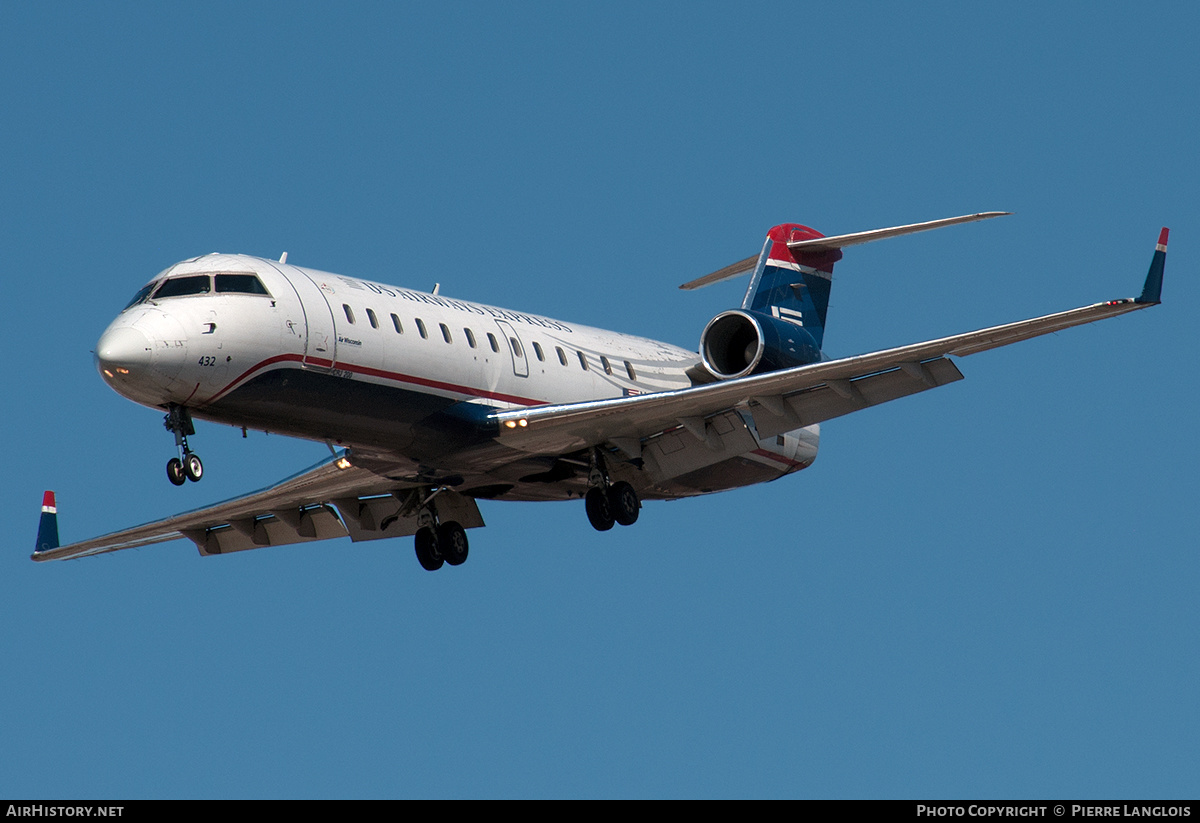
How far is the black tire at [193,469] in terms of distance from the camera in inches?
776

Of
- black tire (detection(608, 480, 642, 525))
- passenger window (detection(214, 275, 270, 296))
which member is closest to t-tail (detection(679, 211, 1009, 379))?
black tire (detection(608, 480, 642, 525))

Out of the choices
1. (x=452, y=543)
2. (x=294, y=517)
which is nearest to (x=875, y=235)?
(x=452, y=543)

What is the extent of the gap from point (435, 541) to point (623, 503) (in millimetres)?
3205

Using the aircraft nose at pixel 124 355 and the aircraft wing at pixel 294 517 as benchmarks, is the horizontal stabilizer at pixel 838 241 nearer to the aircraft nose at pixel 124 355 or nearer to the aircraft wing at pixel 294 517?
the aircraft wing at pixel 294 517

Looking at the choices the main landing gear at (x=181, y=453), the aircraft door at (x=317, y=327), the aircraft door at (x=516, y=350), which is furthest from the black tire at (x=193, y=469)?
the aircraft door at (x=516, y=350)

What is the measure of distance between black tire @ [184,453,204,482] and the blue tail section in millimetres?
10887

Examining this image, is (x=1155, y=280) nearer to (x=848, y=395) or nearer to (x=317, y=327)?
(x=848, y=395)

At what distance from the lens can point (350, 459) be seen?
75.5 feet

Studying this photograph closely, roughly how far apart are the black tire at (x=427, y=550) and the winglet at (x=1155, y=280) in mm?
10836

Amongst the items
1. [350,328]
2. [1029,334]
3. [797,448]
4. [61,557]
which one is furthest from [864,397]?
[61,557]

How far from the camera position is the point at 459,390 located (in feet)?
72.5

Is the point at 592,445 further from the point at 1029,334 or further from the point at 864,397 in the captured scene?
the point at 1029,334

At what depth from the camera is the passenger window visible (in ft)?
67.2
